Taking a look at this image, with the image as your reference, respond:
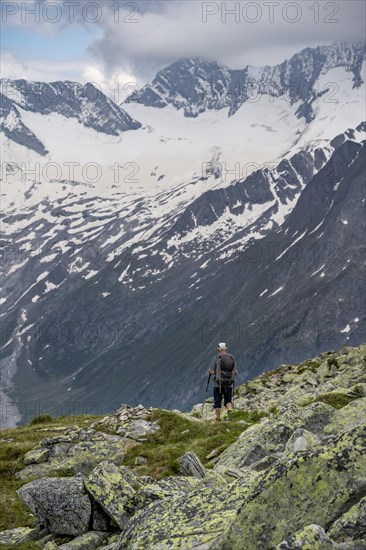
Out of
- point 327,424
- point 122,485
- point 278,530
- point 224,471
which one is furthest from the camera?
point 327,424

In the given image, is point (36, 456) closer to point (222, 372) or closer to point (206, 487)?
point (222, 372)

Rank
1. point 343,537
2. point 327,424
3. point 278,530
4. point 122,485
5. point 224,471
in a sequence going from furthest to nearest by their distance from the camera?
point 327,424, point 224,471, point 122,485, point 278,530, point 343,537

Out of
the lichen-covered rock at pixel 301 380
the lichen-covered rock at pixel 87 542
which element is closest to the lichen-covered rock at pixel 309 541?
the lichen-covered rock at pixel 87 542

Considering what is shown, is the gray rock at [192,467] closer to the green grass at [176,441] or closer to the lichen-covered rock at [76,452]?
the green grass at [176,441]

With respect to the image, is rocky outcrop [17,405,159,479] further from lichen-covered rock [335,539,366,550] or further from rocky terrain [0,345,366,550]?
lichen-covered rock [335,539,366,550]

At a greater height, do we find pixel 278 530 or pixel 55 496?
pixel 278 530

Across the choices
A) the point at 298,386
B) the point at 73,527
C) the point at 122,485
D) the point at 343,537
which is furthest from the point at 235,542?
the point at 298,386

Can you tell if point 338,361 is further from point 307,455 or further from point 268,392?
point 307,455

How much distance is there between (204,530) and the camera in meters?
11.7

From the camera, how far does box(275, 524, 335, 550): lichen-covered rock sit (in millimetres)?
9172

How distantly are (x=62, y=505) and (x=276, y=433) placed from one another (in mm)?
7507

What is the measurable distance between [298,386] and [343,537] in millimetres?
34913

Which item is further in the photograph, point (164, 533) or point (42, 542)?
point (42, 542)

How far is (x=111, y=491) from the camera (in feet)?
51.9
